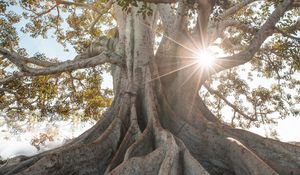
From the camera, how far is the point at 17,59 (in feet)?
17.8

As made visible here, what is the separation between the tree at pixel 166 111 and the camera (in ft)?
12.3

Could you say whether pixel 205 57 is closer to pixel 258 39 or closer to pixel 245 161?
pixel 258 39

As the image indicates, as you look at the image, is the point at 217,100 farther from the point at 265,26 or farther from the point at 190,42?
the point at 265,26

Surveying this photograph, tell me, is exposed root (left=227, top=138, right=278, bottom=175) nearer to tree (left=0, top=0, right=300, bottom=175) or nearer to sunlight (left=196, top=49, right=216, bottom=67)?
tree (left=0, top=0, right=300, bottom=175)

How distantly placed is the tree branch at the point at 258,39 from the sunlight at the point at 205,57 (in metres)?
0.43

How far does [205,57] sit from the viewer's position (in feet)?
19.5

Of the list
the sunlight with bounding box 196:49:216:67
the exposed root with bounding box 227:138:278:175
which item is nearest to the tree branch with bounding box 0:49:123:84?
the sunlight with bounding box 196:49:216:67

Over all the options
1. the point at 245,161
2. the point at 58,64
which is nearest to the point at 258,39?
the point at 245,161

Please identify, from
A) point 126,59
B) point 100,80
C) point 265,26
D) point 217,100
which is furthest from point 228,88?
point 265,26

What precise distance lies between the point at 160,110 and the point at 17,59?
276cm

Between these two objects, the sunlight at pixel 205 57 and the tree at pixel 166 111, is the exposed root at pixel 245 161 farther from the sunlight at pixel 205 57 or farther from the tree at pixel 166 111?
the sunlight at pixel 205 57

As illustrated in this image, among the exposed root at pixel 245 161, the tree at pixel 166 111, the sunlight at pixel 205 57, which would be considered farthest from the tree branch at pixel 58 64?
the exposed root at pixel 245 161

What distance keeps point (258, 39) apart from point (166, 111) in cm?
199

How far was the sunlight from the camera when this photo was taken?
5.71 metres
